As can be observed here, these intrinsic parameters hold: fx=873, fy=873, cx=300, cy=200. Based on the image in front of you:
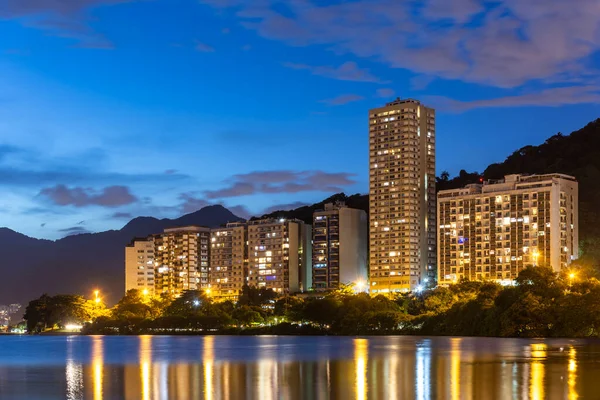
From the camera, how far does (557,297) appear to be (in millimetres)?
101875

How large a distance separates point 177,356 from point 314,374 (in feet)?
84.9

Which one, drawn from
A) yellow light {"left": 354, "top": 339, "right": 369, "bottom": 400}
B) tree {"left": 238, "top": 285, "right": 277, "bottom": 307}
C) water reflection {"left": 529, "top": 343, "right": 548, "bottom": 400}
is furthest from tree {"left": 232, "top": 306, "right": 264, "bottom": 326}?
water reflection {"left": 529, "top": 343, "right": 548, "bottom": 400}

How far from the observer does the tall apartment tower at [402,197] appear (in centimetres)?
18112

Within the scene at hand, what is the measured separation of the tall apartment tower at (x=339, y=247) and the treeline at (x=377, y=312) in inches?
323

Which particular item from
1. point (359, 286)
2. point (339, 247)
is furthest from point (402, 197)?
point (359, 286)

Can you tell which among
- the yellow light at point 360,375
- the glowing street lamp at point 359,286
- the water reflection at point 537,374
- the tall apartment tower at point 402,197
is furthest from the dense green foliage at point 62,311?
the water reflection at point 537,374

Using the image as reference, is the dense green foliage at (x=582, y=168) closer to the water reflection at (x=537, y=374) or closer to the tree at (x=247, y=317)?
the tree at (x=247, y=317)

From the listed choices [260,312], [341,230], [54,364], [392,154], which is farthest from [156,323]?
[54,364]

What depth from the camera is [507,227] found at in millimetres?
163000

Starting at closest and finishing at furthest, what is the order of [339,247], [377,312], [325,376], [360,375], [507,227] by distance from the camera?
[325,376] < [360,375] < [377,312] < [507,227] < [339,247]

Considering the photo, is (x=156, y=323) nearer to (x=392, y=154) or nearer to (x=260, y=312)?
(x=260, y=312)

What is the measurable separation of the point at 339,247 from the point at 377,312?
193 feet

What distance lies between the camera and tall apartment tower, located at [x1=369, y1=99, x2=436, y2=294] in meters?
181

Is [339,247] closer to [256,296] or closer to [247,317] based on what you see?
[256,296]
